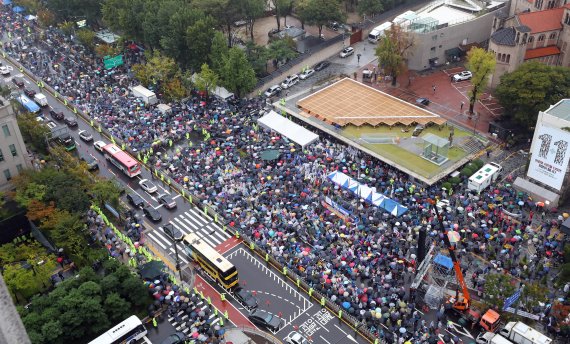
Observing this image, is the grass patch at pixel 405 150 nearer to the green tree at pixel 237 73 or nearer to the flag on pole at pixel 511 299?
the green tree at pixel 237 73

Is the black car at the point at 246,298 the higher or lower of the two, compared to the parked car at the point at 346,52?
lower

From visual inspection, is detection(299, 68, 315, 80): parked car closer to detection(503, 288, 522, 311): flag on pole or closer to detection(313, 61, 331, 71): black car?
detection(313, 61, 331, 71): black car

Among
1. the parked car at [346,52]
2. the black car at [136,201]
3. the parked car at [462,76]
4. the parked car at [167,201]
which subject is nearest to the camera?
the parked car at [167,201]

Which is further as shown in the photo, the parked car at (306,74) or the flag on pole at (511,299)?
the parked car at (306,74)

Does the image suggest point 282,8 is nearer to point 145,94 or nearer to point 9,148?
point 145,94

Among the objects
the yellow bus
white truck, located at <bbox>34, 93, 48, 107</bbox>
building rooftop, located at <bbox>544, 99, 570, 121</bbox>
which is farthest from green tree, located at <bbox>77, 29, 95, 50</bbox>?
building rooftop, located at <bbox>544, 99, 570, 121</bbox>

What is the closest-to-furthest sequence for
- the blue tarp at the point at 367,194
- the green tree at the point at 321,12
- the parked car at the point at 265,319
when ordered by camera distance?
the parked car at the point at 265,319, the blue tarp at the point at 367,194, the green tree at the point at 321,12

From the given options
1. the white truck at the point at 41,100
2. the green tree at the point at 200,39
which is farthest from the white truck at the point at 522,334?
the white truck at the point at 41,100
